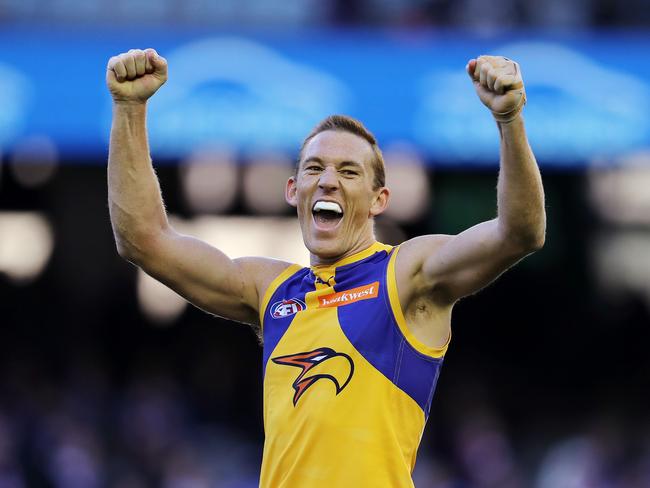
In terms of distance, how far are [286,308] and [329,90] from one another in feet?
28.0

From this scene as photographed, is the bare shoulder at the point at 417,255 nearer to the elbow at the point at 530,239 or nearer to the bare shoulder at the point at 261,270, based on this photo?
the elbow at the point at 530,239

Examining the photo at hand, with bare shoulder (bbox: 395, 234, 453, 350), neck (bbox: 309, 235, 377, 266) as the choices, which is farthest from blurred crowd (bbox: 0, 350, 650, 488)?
bare shoulder (bbox: 395, 234, 453, 350)

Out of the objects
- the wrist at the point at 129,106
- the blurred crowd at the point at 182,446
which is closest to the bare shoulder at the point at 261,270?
the wrist at the point at 129,106

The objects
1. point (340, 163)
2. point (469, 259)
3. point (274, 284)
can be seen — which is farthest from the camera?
Result: point (274, 284)

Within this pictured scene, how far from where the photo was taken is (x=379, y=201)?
17.7 feet

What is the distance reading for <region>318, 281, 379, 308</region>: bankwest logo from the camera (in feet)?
16.2

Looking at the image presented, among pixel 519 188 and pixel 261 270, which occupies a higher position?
pixel 519 188

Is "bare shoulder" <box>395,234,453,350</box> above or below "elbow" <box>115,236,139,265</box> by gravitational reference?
below

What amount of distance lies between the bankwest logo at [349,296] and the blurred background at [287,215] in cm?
817

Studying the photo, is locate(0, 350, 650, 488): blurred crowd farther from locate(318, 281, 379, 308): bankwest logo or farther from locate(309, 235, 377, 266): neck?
locate(318, 281, 379, 308): bankwest logo

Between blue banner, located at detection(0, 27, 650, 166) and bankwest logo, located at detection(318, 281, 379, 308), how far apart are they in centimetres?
814

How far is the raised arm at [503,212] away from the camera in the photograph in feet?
14.7

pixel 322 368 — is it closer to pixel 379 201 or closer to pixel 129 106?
pixel 379 201

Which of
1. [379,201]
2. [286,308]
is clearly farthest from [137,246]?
[379,201]
